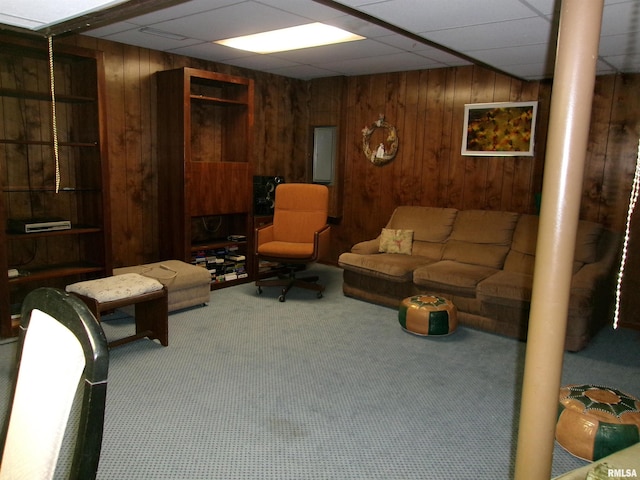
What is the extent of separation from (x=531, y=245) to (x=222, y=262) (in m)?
3.01

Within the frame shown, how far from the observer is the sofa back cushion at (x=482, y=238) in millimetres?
4578

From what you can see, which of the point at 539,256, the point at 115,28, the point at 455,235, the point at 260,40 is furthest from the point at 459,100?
the point at 539,256

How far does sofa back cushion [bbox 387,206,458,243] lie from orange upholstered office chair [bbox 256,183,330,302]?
32.1 inches

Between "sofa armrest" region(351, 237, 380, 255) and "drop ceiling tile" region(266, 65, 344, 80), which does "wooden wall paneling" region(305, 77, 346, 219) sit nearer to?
"drop ceiling tile" region(266, 65, 344, 80)

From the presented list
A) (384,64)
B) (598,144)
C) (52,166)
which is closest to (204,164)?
(52,166)

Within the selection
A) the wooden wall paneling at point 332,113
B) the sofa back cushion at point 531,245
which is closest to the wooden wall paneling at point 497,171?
the sofa back cushion at point 531,245

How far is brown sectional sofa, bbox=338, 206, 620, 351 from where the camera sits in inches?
150

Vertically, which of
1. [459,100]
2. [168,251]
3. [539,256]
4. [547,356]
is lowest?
[168,251]

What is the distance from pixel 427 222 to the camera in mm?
5090

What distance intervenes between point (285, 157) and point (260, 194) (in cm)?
82

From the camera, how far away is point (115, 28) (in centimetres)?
405

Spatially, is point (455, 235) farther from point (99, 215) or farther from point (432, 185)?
point (99, 215)

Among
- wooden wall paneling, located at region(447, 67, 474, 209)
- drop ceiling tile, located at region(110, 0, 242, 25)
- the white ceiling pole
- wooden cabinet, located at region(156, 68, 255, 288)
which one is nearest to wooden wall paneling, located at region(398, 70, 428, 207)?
wooden wall paneling, located at region(447, 67, 474, 209)

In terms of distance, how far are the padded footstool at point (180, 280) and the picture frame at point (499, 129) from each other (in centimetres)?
294
